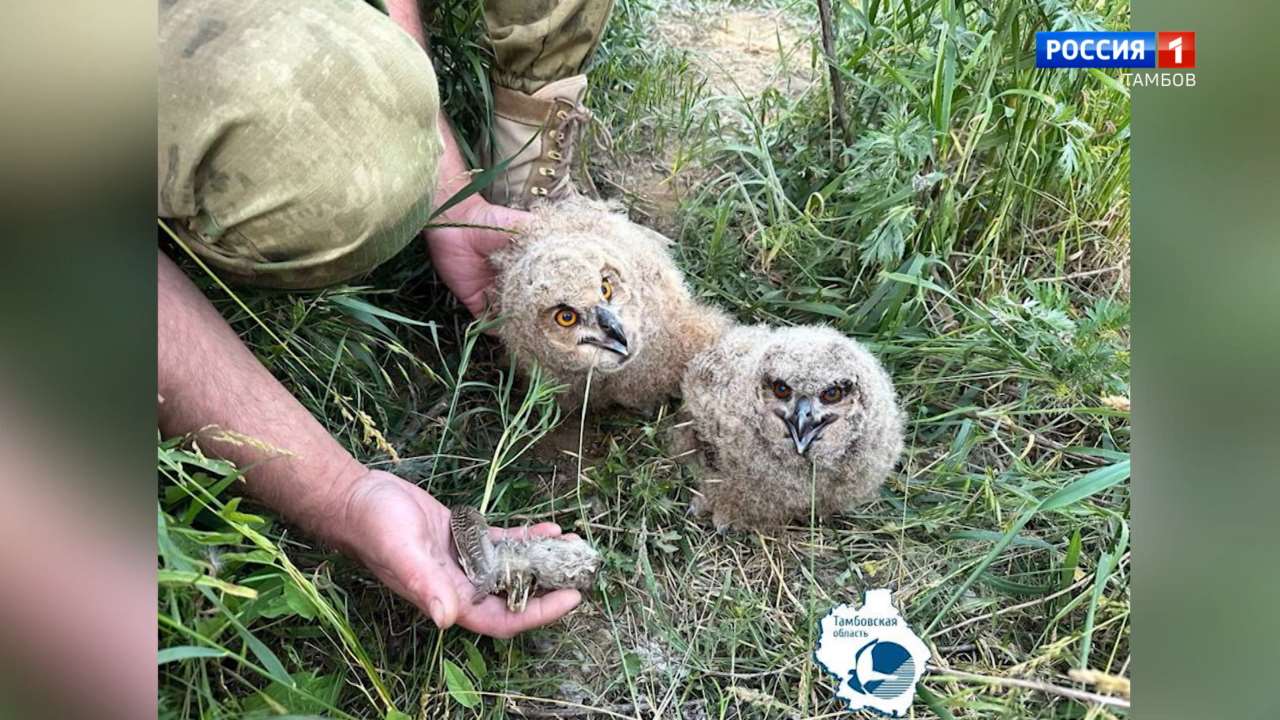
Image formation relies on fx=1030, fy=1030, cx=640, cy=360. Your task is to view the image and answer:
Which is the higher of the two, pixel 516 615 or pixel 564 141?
pixel 564 141

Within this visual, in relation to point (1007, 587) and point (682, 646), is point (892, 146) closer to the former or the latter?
point (1007, 587)

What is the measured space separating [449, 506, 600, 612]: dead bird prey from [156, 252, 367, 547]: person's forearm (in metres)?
0.22

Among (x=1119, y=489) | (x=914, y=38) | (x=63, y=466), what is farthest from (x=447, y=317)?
(x=1119, y=489)

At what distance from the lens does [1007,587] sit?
1980mm

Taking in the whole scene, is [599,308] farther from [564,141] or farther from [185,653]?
[185,653]

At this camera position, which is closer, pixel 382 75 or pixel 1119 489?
pixel 382 75

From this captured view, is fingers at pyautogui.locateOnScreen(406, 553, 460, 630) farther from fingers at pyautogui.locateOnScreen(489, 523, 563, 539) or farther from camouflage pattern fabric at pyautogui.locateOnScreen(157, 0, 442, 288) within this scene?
camouflage pattern fabric at pyautogui.locateOnScreen(157, 0, 442, 288)

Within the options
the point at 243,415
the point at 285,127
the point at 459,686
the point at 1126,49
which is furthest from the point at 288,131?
the point at 1126,49

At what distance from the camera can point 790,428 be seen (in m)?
2.10

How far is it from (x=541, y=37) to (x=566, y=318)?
22.6 inches

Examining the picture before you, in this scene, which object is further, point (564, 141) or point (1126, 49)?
point (564, 141)

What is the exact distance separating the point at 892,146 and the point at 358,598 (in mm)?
1368

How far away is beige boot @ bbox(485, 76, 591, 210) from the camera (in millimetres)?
2182

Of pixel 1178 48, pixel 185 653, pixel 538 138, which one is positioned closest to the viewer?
pixel 185 653
